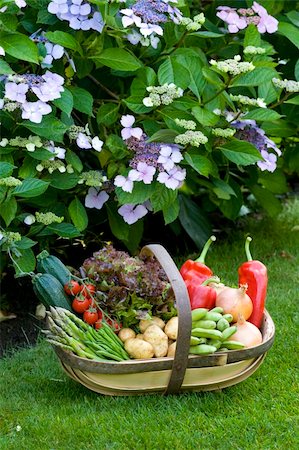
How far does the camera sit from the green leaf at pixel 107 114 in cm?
363

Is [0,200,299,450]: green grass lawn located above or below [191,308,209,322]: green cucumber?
below

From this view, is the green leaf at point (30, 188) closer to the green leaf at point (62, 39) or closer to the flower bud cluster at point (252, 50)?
the green leaf at point (62, 39)

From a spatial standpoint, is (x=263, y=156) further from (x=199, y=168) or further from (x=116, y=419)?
(x=116, y=419)

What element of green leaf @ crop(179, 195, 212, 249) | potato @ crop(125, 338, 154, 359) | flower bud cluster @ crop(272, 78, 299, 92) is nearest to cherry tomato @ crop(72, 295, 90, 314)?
potato @ crop(125, 338, 154, 359)

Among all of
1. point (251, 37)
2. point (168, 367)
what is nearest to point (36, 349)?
point (168, 367)

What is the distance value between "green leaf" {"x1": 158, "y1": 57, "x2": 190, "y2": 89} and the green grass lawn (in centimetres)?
106

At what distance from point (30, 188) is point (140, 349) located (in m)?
0.84

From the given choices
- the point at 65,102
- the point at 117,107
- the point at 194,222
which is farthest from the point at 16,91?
the point at 194,222

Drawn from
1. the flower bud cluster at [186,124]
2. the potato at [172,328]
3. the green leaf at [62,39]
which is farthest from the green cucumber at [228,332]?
the green leaf at [62,39]

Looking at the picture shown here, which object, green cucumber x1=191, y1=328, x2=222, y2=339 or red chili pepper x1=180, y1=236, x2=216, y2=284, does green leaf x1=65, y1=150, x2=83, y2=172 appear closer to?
red chili pepper x1=180, y1=236, x2=216, y2=284

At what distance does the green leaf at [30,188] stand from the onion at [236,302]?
2.69 ft

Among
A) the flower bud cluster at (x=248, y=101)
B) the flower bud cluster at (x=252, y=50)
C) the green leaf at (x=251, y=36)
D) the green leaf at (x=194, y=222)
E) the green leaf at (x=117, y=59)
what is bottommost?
the green leaf at (x=194, y=222)

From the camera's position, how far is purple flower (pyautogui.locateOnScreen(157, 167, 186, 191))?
11.2 ft

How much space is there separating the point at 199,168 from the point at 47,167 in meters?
0.61
